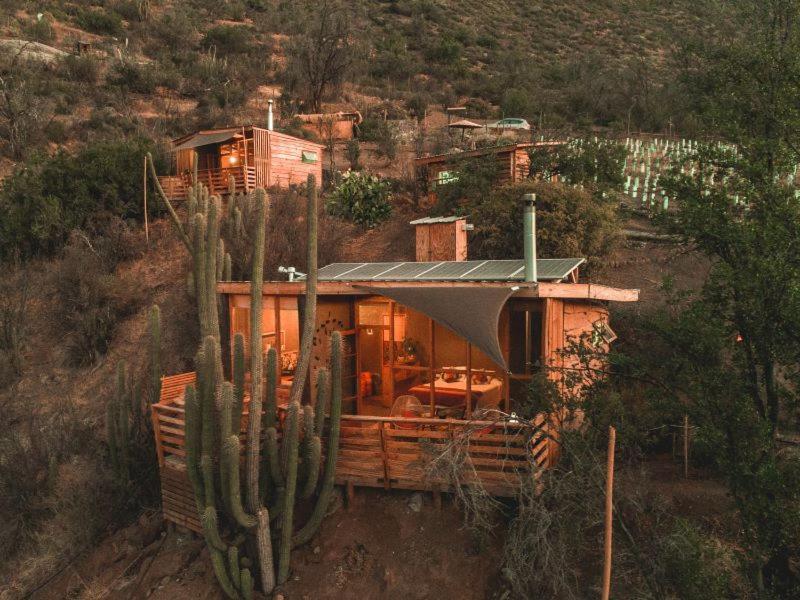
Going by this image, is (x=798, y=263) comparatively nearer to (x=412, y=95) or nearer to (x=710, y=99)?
(x=710, y=99)

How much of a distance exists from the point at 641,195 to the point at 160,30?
3954 centimetres

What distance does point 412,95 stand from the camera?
40.2 m

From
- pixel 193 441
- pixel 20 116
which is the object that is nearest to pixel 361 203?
pixel 193 441

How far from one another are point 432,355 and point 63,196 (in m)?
17.5

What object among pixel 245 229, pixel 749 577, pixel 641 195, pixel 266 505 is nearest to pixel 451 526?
pixel 266 505

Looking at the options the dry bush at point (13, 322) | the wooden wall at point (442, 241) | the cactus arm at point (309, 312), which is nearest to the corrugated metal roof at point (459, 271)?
the wooden wall at point (442, 241)

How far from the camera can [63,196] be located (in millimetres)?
20328

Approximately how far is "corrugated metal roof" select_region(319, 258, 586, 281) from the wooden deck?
2206 millimetres

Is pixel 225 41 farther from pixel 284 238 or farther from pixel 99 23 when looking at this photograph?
pixel 284 238

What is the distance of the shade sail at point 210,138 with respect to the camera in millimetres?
22830

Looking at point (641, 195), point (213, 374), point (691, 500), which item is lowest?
point (691, 500)

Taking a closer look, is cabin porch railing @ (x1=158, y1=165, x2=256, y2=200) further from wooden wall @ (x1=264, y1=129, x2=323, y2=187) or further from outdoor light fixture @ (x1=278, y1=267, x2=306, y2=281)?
outdoor light fixture @ (x1=278, y1=267, x2=306, y2=281)

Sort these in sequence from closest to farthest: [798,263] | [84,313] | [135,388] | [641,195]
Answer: [798,263] → [135,388] → [84,313] → [641,195]

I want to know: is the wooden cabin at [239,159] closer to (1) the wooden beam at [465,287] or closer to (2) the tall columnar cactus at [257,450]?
(1) the wooden beam at [465,287]
